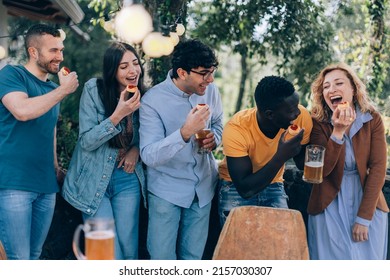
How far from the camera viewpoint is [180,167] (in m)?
3.18

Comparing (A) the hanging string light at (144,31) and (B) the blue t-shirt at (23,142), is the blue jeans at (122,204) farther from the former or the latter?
(A) the hanging string light at (144,31)

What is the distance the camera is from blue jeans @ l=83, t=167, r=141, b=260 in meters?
3.18

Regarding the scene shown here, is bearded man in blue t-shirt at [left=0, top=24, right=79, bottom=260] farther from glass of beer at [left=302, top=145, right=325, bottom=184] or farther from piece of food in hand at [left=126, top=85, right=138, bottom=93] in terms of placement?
glass of beer at [left=302, top=145, right=325, bottom=184]

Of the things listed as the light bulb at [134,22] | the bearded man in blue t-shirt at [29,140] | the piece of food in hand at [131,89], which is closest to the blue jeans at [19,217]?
the bearded man in blue t-shirt at [29,140]

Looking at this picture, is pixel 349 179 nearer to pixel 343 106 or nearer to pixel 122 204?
pixel 343 106

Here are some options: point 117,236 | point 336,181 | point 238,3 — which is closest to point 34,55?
point 117,236

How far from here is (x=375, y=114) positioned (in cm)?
315

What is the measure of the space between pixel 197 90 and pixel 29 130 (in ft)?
3.22

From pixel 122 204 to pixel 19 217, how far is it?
0.58 metres

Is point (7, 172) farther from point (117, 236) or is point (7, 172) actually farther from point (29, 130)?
point (117, 236)

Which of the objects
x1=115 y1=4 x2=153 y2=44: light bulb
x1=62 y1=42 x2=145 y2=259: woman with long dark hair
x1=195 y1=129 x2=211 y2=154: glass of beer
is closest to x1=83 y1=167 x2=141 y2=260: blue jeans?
x1=62 y1=42 x2=145 y2=259: woman with long dark hair

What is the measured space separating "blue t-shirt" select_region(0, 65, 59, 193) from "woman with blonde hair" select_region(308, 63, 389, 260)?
1.58m

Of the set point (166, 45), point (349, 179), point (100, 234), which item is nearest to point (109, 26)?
point (166, 45)

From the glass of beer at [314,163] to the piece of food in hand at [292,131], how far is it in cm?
13
